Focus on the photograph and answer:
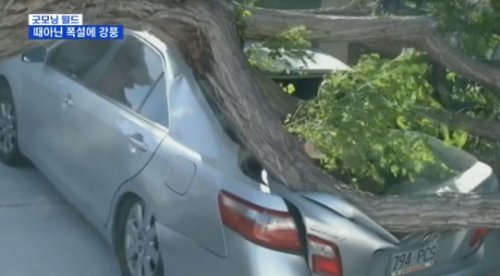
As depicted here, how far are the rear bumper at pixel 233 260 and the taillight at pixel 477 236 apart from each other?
922 millimetres

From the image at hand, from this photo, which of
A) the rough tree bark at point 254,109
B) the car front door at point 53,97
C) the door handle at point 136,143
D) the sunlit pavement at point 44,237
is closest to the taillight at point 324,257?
the rough tree bark at point 254,109

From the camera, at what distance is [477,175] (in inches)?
131

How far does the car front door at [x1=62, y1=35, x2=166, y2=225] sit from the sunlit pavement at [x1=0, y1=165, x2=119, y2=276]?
0.85 ft

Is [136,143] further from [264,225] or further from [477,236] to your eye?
[477,236]

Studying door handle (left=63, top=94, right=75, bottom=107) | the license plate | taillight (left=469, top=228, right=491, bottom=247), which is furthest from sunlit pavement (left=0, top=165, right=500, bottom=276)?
door handle (left=63, top=94, right=75, bottom=107)

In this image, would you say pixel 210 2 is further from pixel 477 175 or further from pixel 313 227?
pixel 477 175

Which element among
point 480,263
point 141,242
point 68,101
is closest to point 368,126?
point 480,263

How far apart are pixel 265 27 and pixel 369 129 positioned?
0.71m

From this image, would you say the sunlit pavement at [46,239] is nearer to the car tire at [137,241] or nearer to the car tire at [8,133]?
the car tire at [8,133]

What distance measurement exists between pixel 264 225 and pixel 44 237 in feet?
6.56

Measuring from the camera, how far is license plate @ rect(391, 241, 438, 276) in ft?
9.91

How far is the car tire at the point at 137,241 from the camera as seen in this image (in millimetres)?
3572

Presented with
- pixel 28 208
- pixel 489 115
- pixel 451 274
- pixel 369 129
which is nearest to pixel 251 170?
pixel 369 129
